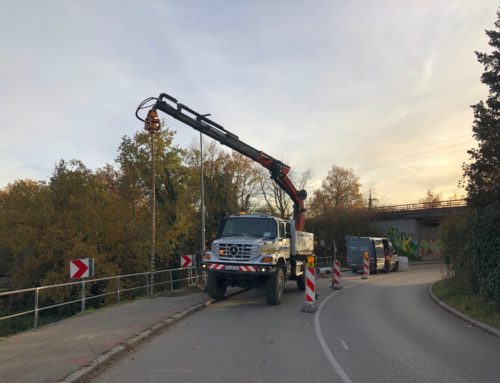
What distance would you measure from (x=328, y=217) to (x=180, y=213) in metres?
22.8

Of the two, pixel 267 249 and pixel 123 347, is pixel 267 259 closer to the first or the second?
pixel 267 249

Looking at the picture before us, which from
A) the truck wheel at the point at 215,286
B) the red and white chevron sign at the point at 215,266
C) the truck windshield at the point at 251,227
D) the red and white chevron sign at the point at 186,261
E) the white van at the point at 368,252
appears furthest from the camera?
the white van at the point at 368,252

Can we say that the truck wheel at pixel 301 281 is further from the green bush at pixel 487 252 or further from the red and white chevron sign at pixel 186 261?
the green bush at pixel 487 252

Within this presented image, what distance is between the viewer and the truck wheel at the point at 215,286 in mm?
15602

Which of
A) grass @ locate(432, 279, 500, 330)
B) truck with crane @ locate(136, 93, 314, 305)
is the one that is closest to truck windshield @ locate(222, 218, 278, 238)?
truck with crane @ locate(136, 93, 314, 305)

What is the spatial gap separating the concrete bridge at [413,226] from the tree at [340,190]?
10.1 meters

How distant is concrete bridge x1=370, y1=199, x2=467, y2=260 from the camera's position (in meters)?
56.2

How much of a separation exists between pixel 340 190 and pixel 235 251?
57.2 m

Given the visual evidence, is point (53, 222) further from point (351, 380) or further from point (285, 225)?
point (351, 380)

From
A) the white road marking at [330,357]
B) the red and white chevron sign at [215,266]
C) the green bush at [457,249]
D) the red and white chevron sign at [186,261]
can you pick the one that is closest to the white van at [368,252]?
the green bush at [457,249]

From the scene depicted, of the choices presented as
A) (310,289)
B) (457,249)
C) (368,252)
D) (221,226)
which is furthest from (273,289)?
(368,252)

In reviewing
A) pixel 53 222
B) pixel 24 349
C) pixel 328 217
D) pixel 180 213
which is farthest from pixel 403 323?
A: pixel 328 217

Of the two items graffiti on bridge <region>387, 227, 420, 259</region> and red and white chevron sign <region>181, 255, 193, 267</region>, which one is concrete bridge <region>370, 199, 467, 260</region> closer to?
graffiti on bridge <region>387, 227, 420, 259</region>

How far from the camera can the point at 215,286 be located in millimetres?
15672
